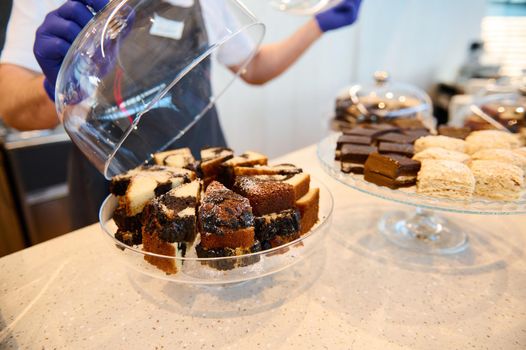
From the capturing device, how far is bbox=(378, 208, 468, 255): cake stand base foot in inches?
37.4

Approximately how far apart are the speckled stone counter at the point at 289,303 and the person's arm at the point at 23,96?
0.48 meters

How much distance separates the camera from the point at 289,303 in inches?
29.6

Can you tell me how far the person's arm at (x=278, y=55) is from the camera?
174 cm

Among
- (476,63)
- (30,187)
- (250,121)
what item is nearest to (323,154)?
(250,121)

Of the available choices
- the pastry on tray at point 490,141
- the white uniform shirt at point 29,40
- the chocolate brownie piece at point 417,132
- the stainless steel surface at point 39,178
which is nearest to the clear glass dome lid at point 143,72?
the white uniform shirt at point 29,40

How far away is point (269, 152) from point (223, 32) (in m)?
2.06

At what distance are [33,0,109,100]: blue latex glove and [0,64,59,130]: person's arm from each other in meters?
0.28

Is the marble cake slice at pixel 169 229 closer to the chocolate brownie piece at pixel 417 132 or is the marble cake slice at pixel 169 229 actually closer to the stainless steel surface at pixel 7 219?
the chocolate brownie piece at pixel 417 132

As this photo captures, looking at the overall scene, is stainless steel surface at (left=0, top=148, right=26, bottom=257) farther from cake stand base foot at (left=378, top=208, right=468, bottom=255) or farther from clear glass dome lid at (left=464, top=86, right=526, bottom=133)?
clear glass dome lid at (left=464, top=86, right=526, bottom=133)

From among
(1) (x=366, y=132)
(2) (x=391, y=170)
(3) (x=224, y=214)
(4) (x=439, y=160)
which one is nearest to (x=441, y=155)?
(4) (x=439, y=160)

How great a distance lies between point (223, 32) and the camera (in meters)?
0.79

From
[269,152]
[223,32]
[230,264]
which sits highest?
[223,32]

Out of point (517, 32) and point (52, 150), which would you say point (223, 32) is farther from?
point (517, 32)

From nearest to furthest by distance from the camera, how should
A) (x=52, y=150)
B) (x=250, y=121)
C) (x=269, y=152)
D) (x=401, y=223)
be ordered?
1. (x=401, y=223)
2. (x=52, y=150)
3. (x=250, y=121)
4. (x=269, y=152)
